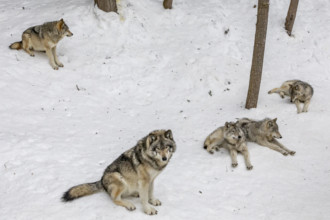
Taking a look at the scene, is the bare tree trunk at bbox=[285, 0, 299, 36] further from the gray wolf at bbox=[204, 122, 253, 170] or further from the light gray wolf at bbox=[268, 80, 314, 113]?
the gray wolf at bbox=[204, 122, 253, 170]

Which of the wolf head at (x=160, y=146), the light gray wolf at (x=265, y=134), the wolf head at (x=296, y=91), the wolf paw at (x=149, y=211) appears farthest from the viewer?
the wolf head at (x=296, y=91)

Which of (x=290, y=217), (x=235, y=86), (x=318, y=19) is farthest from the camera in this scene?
(x=318, y=19)

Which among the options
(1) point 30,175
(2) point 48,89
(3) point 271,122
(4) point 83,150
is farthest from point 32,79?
(3) point 271,122

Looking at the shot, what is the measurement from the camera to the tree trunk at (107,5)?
15.4 m

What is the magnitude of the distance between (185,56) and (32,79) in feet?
22.1

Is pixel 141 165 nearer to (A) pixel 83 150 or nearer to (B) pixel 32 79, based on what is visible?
(A) pixel 83 150

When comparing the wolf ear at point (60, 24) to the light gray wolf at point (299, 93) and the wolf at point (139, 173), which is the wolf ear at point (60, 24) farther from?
the light gray wolf at point (299, 93)

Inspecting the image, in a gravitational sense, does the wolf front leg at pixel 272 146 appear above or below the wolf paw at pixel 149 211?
above

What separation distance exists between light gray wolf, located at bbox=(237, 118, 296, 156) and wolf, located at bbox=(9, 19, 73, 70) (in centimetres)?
803

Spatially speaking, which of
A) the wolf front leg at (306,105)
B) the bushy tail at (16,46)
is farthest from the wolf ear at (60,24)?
the wolf front leg at (306,105)

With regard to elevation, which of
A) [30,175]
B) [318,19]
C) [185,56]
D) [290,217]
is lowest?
[290,217]

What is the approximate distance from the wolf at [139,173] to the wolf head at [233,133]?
11.2 ft

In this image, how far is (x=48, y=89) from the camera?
12.2 metres

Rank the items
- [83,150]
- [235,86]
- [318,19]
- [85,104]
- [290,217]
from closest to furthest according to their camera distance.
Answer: [290,217]
[83,150]
[85,104]
[235,86]
[318,19]
